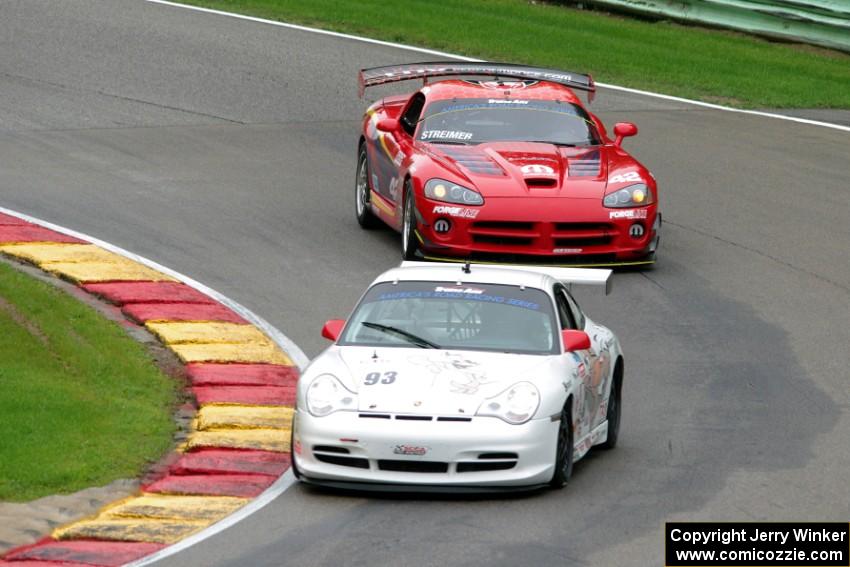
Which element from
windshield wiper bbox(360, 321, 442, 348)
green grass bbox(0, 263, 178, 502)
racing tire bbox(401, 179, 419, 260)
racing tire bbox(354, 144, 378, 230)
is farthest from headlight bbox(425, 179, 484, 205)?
windshield wiper bbox(360, 321, 442, 348)

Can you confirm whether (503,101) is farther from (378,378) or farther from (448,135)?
(378,378)

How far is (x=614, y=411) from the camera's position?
11328mm

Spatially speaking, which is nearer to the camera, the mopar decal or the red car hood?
the red car hood

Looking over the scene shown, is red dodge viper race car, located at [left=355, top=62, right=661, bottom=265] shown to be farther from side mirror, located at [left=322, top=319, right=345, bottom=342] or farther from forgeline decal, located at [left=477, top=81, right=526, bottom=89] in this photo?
side mirror, located at [left=322, top=319, right=345, bottom=342]

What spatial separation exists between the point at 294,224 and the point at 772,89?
9.56 meters

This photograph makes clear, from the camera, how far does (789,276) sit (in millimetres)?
15859

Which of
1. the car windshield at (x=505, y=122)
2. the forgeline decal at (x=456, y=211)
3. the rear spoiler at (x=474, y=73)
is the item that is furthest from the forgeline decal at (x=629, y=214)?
the rear spoiler at (x=474, y=73)

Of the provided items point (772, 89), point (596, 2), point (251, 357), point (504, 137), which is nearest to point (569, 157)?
point (504, 137)

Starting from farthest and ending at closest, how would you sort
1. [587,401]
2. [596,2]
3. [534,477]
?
[596,2] → [587,401] → [534,477]

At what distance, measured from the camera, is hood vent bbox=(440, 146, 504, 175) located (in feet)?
52.1

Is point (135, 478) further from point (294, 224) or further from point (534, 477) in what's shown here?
point (294, 224)

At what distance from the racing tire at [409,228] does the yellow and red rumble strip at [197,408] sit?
2095 mm

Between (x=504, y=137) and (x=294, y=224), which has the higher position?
(x=504, y=137)

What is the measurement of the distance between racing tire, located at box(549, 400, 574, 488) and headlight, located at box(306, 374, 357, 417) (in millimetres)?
1162
